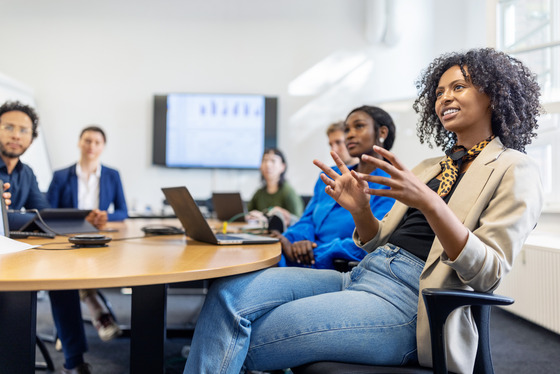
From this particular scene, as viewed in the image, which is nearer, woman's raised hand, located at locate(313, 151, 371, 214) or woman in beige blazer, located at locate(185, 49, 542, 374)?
woman in beige blazer, located at locate(185, 49, 542, 374)

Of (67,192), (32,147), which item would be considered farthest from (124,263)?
(32,147)

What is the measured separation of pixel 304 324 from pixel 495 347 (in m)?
2.15

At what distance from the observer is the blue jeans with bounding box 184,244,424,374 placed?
112 cm

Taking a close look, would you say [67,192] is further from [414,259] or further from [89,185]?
[414,259]

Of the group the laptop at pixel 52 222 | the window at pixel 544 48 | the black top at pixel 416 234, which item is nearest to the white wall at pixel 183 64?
the window at pixel 544 48

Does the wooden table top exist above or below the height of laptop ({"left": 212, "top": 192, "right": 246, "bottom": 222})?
above

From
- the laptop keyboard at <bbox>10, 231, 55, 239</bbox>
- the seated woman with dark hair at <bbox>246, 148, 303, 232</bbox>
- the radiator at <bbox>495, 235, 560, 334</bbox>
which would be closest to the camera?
the laptop keyboard at <bbox>10, 231, 55, 239</bbox>

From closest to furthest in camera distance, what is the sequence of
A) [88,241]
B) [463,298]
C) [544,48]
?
[463,298]
[88,241]
[544,48]

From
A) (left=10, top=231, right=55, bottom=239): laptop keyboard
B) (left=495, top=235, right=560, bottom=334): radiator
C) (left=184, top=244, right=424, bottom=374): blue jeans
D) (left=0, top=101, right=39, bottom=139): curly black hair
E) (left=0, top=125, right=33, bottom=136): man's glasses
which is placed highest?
(left=0, top=101, right=39, bottom=139): curly black hair

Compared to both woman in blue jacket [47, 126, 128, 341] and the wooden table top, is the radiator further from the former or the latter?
woman in blue jacket [47, 126, 128, 341]

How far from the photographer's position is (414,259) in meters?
1.30

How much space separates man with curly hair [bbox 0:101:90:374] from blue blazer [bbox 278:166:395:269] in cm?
93

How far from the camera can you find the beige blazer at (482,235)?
1.06 meters


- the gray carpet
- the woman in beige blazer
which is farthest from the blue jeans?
the gray carpet
